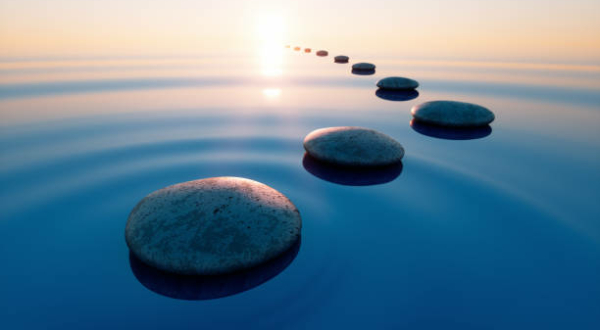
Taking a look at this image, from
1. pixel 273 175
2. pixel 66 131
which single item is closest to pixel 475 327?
pixel 273 175

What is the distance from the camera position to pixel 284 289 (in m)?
2.72

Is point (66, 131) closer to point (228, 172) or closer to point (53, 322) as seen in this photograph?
point (228, 172)

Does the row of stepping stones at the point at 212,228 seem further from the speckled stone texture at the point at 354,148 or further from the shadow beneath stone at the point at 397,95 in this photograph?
the shadow beneath stone at the point at 397,95

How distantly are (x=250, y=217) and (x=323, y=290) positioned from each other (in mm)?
1054

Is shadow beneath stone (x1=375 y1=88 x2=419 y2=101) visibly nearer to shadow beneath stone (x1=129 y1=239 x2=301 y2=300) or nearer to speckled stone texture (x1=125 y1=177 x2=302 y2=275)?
speckled stone texture (x1=125 y1=177 x2=302 y2=275)

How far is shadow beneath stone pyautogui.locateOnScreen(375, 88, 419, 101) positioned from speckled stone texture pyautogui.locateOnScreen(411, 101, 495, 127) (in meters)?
3.52

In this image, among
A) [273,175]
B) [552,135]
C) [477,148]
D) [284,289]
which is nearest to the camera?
[284,289]

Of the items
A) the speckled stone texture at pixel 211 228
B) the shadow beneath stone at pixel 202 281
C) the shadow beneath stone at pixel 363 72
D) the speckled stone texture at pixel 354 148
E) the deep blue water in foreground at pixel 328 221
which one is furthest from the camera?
the shadow beneath stone at pixel 363 72

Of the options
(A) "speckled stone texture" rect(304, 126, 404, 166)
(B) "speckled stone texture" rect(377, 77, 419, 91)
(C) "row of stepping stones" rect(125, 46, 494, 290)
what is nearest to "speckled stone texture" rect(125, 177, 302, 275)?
(C) "row of stepping stones" rect(125, 46, 494, 290)

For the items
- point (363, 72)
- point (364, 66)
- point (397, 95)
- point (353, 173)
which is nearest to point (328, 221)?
point (353, 173)

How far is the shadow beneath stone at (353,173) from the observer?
15.5 feet

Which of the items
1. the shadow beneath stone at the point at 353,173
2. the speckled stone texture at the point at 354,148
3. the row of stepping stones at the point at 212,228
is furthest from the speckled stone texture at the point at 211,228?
the speckled stone texture at the point at 354,148

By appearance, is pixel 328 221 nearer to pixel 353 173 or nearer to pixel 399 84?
pixel 353 173

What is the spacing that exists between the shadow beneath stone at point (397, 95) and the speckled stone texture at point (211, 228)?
346 inches
